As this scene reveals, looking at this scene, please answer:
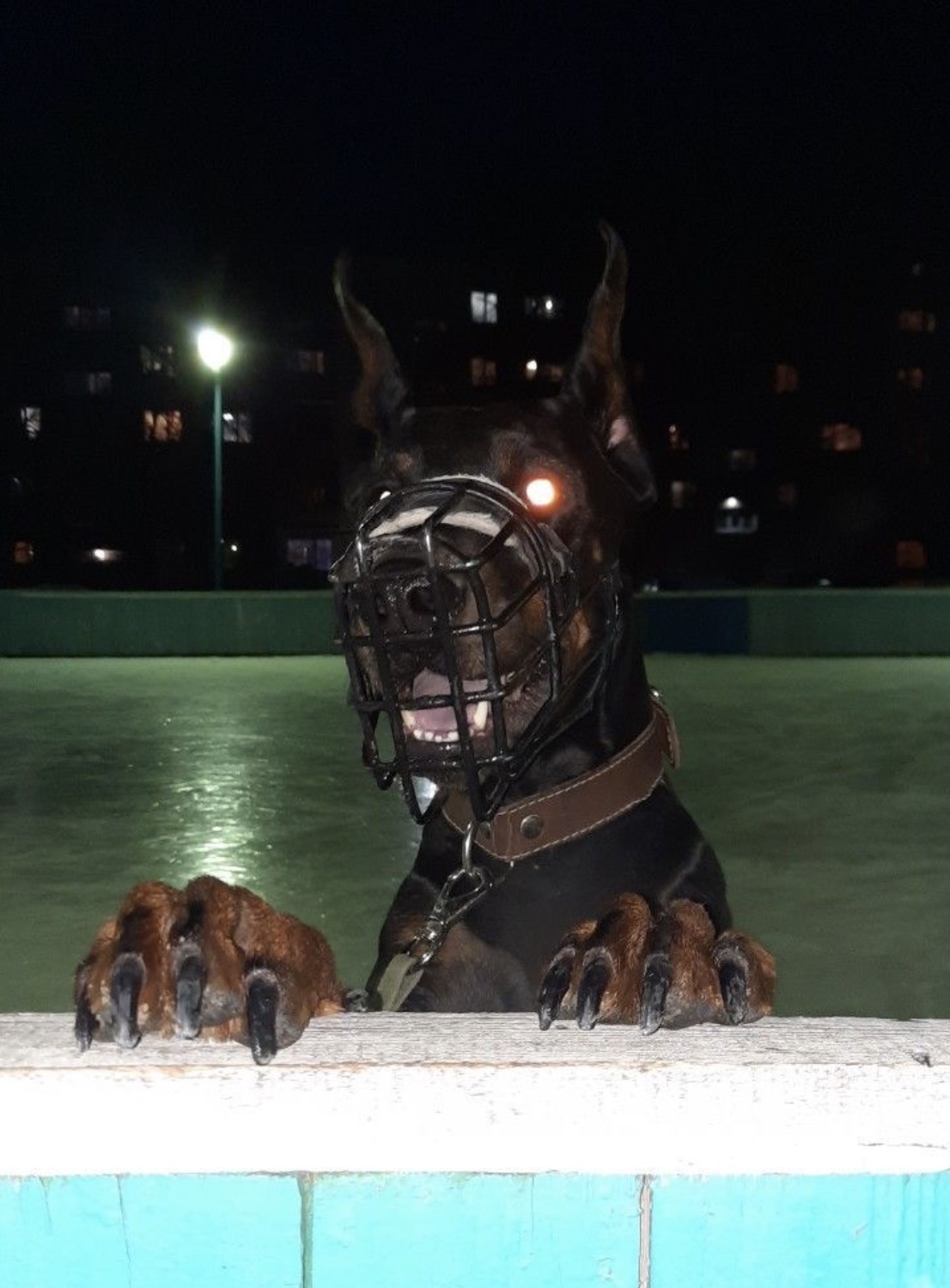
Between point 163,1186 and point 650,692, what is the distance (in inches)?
57.8

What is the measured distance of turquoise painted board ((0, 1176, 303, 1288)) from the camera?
46.8 inches

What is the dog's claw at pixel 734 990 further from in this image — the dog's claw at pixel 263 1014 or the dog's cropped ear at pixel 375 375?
the dog's cropped ear at pixel 375 375

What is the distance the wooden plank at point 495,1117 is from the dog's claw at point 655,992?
198 mm

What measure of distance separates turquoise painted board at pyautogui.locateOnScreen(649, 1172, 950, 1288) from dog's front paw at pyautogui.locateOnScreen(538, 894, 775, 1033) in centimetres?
27

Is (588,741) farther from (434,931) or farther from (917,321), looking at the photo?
(917,321)

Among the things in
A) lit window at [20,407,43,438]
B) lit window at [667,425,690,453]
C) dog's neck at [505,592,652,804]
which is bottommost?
dog's neck at [505,592,652,804]

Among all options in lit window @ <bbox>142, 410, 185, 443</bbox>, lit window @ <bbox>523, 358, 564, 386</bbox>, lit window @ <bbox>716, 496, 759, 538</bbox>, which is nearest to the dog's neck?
lit window @ <bbox>523, 358, 564, 386</bbox>

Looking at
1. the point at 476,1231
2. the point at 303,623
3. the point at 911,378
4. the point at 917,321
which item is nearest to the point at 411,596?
the point at 476,1231

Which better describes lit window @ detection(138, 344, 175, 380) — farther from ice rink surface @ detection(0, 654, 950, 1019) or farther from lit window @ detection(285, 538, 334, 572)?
ice rink surface @ detection(0, 654, 950, 1019)

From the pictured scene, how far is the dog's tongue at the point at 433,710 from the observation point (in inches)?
81.0

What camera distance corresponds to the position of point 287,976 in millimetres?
1521

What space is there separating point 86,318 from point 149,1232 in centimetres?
4204

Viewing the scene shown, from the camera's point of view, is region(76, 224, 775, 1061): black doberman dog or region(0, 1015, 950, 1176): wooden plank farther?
region(76, 224, 775, 1061): black doberman dog

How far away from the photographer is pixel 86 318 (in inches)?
1598
